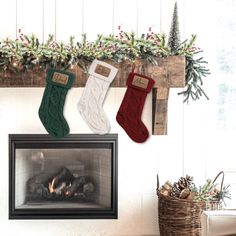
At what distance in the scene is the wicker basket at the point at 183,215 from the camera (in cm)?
324

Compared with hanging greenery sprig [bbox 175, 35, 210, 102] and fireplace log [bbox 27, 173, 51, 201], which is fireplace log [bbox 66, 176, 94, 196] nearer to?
fireplace log [bbox 27, 173, 51, 201]

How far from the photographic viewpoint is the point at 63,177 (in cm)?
356

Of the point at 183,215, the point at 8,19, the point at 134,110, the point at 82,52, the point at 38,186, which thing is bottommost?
the point at 183,215

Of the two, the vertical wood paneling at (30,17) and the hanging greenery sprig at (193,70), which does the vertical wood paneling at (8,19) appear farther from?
the hanging greenery sprig at (193,70)

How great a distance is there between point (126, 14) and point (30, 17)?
69cm

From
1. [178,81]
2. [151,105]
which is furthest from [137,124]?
[178,81]

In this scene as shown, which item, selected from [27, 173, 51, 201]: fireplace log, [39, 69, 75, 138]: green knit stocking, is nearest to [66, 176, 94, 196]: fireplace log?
[27, 173, 51, 201]: fireplace log

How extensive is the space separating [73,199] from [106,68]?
39.1 inches

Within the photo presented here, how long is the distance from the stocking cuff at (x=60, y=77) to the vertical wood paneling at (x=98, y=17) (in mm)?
433

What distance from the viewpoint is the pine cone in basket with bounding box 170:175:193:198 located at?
333 cm

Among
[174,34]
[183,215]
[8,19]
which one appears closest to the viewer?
[183,215]

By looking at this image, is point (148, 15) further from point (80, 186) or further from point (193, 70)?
point (80, 186)

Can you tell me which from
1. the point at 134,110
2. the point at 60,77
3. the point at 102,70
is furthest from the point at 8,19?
the point at 134,110

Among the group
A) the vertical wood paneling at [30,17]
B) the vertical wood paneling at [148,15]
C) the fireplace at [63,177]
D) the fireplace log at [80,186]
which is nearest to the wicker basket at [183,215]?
the fireplace at [63,177]
